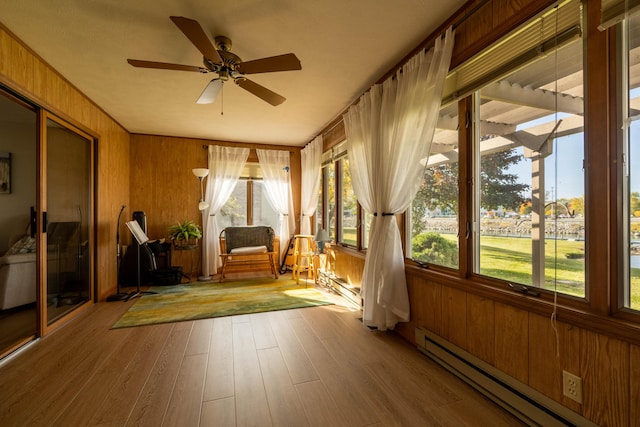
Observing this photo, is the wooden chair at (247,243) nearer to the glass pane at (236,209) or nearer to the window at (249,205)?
the glass pane at (236,209)

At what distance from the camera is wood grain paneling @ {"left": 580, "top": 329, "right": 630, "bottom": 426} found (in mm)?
1108

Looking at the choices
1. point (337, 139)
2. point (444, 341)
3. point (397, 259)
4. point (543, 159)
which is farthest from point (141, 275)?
point (543, 159)

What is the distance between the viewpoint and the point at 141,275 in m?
4.31

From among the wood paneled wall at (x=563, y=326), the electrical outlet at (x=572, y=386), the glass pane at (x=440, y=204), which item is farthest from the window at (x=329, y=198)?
the electrical outlet at (x=572, y=386)

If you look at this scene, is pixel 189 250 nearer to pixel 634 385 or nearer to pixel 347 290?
pixel 347 290

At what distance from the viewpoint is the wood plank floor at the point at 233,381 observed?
4.82ft

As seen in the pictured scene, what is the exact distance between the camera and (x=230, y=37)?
2088 mm

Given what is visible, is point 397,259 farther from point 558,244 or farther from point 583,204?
point 583,204

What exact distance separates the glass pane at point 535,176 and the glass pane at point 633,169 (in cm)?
15

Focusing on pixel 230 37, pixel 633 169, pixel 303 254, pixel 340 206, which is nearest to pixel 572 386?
pixel 633 169

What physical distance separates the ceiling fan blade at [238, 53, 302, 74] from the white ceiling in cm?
24

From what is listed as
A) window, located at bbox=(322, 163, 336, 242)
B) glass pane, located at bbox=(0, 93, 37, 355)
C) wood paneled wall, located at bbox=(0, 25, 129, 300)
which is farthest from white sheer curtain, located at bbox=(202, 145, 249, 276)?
glass pane, located at bbox=(0, 93, 37, 355)

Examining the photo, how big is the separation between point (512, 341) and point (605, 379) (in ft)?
1.29

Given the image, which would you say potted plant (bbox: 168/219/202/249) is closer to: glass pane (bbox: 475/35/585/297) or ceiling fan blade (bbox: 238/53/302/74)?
ceiling fan blade (bbox: 238/53/302/74)
